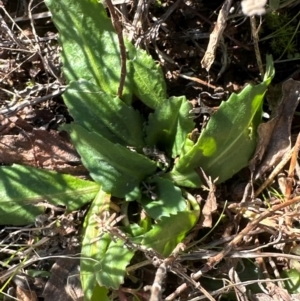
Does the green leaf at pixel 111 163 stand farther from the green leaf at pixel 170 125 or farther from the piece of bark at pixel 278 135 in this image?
the piece of bark at pixel 278 135

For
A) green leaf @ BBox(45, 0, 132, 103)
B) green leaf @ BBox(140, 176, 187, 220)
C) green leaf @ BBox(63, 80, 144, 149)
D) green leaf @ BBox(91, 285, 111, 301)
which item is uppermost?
green leaf @ BBox(45, 0, 132, 103)

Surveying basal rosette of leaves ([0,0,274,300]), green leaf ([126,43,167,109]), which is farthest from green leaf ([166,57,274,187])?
green leaf ([126,43,167,109])

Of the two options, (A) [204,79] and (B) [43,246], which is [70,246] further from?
(A) [204,79]

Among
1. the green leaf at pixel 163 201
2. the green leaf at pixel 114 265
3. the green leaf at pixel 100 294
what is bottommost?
the green leaf at pixel 100 294

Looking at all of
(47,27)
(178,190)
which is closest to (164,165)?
(178,190)

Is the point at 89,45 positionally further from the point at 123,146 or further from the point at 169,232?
the point at 169,232

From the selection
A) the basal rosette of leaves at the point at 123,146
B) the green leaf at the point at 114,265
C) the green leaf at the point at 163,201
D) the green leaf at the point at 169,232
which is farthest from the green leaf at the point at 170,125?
the green leaf at the point at 114,265

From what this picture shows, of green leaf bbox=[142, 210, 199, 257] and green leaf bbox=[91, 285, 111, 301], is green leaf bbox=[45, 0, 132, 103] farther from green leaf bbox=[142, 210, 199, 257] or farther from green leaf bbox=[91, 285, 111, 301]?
green leaf bbox=[91, 285, 111, 301]

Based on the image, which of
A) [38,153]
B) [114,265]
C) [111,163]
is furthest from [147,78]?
[114,265]
